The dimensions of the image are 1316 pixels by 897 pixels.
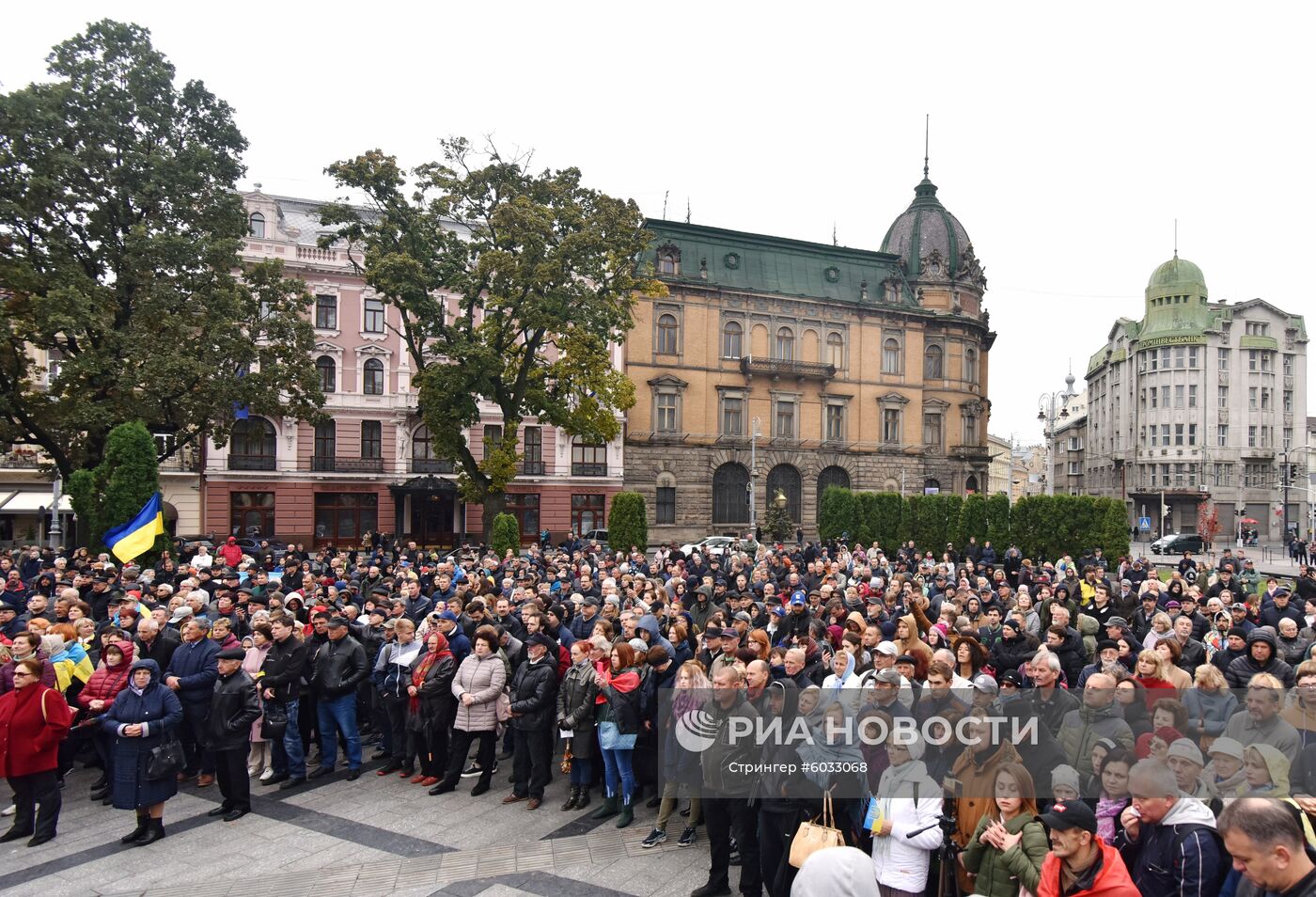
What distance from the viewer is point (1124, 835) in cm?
481

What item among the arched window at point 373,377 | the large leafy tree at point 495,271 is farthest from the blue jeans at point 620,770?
the arched window at point 373,377

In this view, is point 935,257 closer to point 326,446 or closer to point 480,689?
point 326,446

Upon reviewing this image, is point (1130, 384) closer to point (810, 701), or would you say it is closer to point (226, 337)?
point (226, 337)

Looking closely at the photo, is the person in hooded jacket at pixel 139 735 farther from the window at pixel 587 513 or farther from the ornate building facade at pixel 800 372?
the ornate building facade at pixel 800 372

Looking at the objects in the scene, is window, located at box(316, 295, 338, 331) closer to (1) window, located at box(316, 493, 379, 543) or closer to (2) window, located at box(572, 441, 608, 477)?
(1) window, located at box(316, 493, 379, 543)

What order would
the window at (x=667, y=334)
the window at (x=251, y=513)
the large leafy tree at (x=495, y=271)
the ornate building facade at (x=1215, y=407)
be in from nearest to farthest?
1. the large leafy tree at (x=495, y=271)
2. the window at (x=251, y=513)
3. the window at (x=667, y=334)
4. the ornate building facade at (x=1215, y=407)

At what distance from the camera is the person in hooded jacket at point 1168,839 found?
426 centimetres

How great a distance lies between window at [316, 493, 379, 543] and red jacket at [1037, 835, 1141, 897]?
1500 inches

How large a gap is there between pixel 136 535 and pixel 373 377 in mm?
23142

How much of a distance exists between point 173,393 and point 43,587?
11263 millimetres

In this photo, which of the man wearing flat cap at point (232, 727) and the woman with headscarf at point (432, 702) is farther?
the woman with headscarf at point (432, 702)

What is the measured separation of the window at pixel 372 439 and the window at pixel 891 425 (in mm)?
29975

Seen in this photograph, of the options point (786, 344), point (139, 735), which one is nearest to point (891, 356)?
point (786, 344)

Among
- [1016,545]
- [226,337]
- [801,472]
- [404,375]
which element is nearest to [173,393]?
[226,337]
